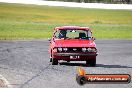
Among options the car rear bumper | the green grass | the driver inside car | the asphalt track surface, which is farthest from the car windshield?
the green grass

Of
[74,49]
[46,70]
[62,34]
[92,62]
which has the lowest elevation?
[92,62]

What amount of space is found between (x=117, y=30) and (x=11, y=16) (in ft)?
65.1

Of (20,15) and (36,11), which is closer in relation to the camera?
(20,15)

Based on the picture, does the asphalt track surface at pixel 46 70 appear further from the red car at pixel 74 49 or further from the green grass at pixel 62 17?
the green grass at pixel 62 17

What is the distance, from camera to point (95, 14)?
71.6m

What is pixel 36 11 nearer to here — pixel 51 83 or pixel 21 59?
pixel 21 59

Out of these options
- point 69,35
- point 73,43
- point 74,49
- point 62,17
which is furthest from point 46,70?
point 62,17

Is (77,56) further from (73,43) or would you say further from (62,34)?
(62,34)

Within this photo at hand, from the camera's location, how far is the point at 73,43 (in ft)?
61.1

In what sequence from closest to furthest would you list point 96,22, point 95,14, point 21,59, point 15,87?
1. point 15,87
2. point 21,59
3. point 96,22
4. point 95,14

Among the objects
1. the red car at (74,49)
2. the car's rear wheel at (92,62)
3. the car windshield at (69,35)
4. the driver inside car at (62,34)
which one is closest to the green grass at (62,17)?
the car windshield at (69,35)

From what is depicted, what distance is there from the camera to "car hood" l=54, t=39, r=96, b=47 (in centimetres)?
1836

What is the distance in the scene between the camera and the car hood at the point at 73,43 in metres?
18.4

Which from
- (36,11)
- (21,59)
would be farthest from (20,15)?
(21,59)
